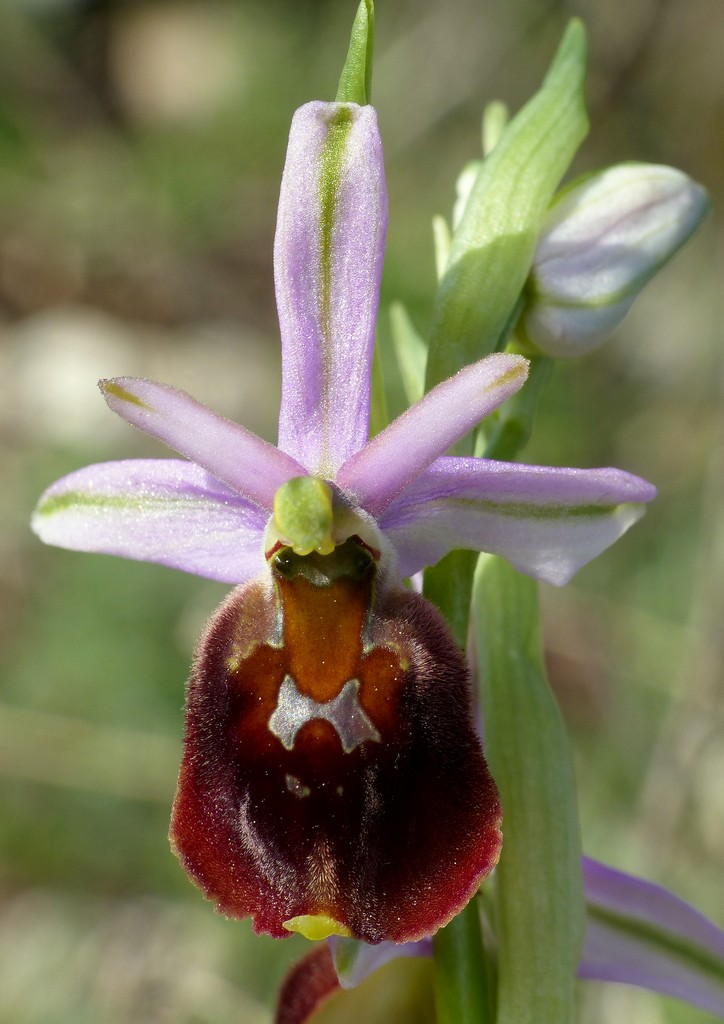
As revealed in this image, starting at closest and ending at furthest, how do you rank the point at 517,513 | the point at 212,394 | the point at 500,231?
1. the point at 517,513
2. the point at 500,231
3. the point at 212,394

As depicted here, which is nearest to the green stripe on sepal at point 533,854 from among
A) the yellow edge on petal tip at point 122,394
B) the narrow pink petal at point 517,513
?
the narrow pink petal at point 517,513

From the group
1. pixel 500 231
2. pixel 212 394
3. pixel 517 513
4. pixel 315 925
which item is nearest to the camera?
pixel 315 925

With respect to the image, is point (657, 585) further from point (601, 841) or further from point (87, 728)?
point (87, 728)

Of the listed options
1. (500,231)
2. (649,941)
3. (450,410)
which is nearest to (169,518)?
(450,410)

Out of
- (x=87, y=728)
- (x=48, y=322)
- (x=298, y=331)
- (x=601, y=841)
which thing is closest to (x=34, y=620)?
(x=87, y=728)

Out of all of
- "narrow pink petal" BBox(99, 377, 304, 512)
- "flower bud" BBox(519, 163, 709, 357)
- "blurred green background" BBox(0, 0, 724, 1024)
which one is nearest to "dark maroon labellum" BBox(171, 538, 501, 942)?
"narrow pink petal" BBox(99, 377, 304, 512)

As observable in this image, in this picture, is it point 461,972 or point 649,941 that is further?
point 649,941

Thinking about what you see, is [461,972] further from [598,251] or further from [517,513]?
[598,251]
